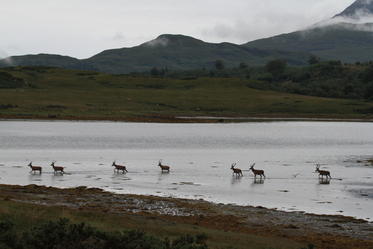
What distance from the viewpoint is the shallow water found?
38.8m

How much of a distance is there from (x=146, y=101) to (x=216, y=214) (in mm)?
123382

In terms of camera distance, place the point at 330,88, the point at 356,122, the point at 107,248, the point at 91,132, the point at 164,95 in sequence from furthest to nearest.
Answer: the point at 330,88, the point at 164,95, the point at 356,122, the point at 91,132, the point at 107,248

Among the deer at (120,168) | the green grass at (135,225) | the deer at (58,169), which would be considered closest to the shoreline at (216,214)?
the green grass at (135,225)

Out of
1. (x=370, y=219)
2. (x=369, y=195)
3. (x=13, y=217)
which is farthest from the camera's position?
(x=369, y=195)

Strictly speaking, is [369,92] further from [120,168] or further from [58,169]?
[58,169]

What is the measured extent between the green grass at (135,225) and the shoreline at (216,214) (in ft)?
4.27

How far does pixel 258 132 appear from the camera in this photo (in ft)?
335

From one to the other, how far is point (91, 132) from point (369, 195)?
58.9 meters

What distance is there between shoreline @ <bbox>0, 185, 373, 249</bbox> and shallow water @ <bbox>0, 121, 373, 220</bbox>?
2739mm

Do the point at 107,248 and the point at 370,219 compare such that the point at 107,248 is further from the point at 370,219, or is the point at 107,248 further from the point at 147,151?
the point at 147,151

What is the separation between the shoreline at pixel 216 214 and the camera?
26.2 metres

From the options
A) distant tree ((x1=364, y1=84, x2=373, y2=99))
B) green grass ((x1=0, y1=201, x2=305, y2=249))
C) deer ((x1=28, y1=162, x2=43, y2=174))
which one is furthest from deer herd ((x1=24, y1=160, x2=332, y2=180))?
distant tree ((x1=364, y1=84, x2=373, y2=99))

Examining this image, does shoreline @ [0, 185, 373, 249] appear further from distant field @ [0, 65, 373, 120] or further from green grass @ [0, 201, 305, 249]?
distant field @ [0, 65, 373, 120]

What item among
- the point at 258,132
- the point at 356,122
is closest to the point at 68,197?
the point at 258,132
